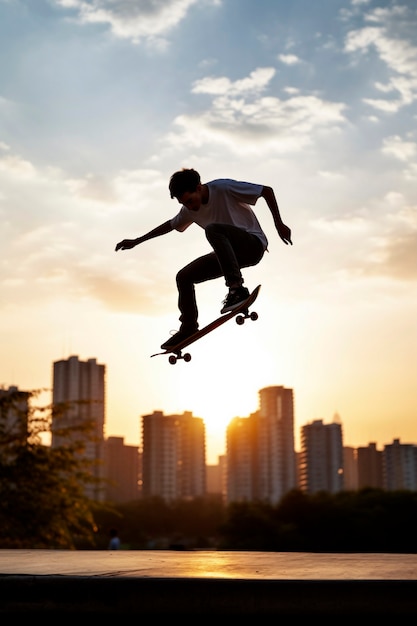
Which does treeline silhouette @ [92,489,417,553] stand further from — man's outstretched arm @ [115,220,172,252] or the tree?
man's outstretched arm @ [115,220,172,252]

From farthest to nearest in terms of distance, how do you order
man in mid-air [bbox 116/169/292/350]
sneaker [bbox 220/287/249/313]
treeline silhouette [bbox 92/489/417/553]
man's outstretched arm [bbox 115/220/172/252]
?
treeline silhouette [bbox 92/489/417/553]
man's outstretched arm [bbox 115/220/172/252]
sneaker [bbox 220/287/249/313]
man in mid-air [bbox 116/169/292/350]

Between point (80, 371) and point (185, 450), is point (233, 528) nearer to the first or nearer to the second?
point (80, 371)

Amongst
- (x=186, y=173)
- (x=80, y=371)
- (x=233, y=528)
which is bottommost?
(x=233, y=528)

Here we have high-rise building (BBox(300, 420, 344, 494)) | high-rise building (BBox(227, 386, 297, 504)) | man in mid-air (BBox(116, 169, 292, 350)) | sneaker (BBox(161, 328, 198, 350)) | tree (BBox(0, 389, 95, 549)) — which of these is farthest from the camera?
high-rise building (BBox(300, 420, 344, 494))

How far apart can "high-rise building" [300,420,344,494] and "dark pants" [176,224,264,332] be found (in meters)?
176

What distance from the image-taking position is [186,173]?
9320 mm

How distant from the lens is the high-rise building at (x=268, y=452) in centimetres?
18375

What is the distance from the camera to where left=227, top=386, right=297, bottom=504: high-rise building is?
603 feet

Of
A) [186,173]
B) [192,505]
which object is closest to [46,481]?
[186,173]
